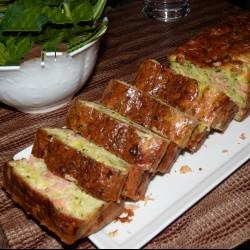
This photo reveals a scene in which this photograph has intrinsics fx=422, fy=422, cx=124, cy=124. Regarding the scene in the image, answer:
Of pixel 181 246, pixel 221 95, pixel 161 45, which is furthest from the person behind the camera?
pixel 161 45

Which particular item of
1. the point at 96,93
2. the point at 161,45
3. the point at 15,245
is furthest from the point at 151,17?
the point at 15,245

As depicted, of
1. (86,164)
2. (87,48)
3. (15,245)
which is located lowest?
(15,245)

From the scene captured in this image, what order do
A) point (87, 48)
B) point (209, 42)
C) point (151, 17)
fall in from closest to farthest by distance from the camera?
point (87, 48), point (209, 42), point (151, 17)

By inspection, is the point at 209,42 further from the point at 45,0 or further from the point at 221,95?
the point at 45,0

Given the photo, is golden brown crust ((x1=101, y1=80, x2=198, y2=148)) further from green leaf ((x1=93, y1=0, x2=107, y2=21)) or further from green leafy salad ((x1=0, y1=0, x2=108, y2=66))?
green leaf ((x1=93, y1=0, x2=107, y2=21))

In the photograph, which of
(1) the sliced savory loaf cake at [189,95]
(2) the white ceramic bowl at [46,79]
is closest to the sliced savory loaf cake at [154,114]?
(1) the sliced savory loaf cake at [189,95]

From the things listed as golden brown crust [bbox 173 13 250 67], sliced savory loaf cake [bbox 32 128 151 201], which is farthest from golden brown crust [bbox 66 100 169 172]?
golden brown crust [bbox 173 13 250 67]

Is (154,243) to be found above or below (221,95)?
below

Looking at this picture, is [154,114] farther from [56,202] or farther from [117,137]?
[56,202]
